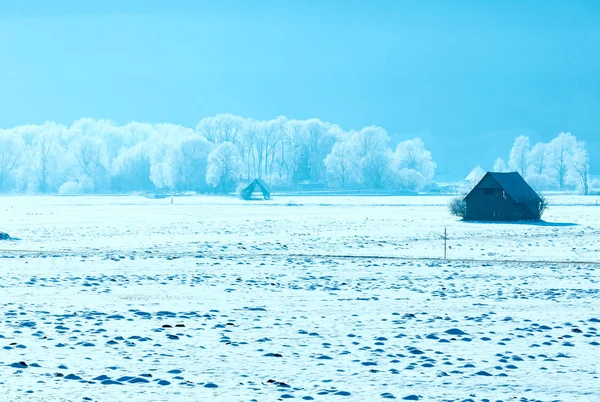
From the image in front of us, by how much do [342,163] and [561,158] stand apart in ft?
146

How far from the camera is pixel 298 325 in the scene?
674 inches

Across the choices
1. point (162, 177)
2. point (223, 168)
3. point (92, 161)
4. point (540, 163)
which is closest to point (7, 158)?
point (92, 161)

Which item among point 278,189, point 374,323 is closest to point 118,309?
point 374,323

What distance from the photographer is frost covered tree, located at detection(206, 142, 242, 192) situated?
147 metres

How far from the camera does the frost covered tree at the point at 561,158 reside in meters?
175

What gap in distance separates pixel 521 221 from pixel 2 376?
57514mm

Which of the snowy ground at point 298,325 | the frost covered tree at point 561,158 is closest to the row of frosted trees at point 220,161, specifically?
the frost covered tree at point 561,158

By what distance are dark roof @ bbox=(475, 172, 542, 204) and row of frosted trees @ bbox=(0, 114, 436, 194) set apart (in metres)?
83.2

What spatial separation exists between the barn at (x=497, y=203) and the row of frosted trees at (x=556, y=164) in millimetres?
96467

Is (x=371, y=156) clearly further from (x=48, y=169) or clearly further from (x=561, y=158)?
(x=48, y=169)

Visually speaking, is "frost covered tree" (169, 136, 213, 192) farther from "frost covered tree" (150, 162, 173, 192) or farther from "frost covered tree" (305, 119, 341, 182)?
"frost covered tree" (305, 119, 341, 182)

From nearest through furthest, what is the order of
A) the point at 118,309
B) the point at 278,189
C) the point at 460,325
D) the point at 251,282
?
the point at 460,325 < the point at 118,309 < the point at 251,282 < the point at 278,189

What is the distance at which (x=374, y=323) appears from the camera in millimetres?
17328

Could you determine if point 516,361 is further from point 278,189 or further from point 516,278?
point 278,189
